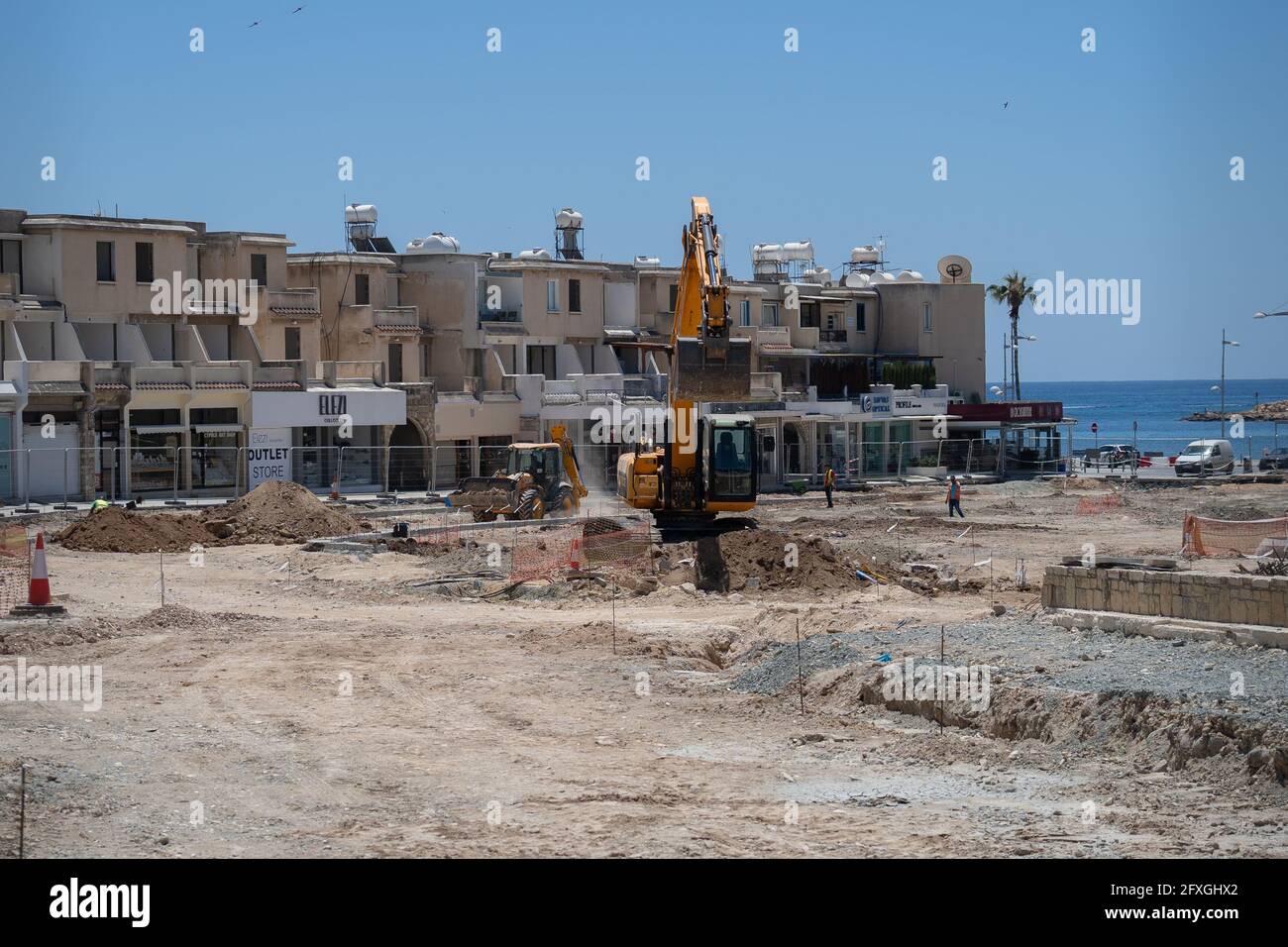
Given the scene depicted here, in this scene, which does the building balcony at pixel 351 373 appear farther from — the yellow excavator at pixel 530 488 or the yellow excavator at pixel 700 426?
the yellow excavator at pixel 700 426

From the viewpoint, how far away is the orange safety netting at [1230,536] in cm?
3312

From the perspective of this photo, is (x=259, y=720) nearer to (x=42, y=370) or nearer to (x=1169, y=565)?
(x=1169, y=565)

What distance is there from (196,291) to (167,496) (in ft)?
28.2

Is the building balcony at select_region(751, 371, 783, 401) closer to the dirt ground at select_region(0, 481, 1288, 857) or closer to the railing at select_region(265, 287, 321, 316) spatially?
the railing at select_region(265, 287, 321, 316)

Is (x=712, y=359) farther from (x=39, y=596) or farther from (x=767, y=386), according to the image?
(x=767, y=386)

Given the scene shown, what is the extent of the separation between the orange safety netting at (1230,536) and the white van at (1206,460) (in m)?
29.1

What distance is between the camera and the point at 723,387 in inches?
1318

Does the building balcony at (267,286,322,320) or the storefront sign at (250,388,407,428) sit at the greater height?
the building balcony at (267,286,322,320)

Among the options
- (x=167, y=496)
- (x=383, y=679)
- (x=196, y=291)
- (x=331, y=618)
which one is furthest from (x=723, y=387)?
(x=196, y=291)

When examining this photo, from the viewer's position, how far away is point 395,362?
5991cm

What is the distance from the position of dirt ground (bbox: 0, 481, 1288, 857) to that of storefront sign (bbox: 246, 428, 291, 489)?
2251 cm

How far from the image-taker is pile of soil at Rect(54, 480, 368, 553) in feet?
117

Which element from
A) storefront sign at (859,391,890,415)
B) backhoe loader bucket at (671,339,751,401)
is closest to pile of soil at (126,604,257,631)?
backhoe loader bucket at (671,339,751,401)

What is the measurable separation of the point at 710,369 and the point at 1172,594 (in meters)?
15.8
